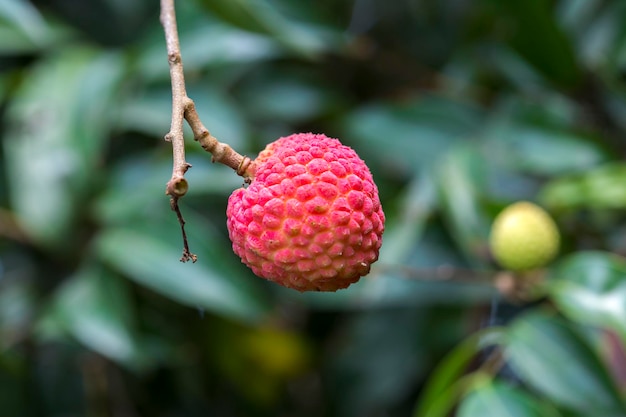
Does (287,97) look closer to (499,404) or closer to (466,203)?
(466,203)

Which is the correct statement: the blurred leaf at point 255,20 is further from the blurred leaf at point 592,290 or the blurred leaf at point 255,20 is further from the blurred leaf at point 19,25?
the blurred leaf at point 592,290

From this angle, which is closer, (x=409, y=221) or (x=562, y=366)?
(x=562, y=366)

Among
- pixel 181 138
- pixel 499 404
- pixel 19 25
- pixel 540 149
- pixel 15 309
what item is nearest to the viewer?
pixel 181 138

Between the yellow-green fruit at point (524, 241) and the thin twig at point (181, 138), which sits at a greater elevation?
the yellow-green fruit at point (524, 241)

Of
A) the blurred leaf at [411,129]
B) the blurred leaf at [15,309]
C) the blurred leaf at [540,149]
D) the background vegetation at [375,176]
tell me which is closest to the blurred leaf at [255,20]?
the background vegetation at [375,176]

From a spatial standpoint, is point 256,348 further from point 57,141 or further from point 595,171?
point 595,171

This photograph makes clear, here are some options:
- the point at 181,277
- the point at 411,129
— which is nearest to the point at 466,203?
the point at 411,129

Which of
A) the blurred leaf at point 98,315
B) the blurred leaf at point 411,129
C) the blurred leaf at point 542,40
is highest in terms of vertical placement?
the blurred leaf at point 542,40
